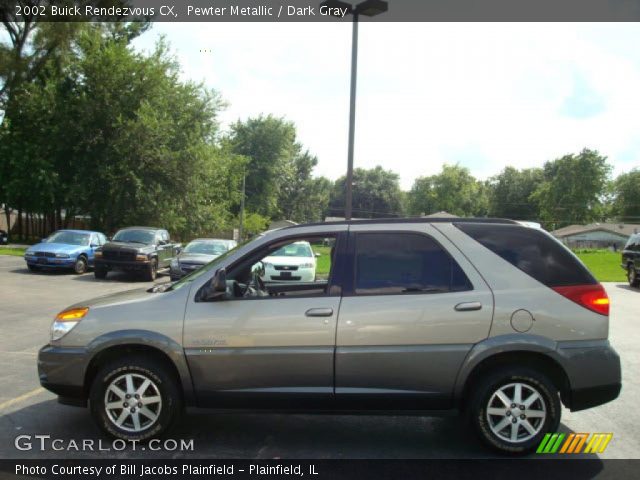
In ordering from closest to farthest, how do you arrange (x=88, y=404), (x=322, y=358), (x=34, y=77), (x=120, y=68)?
(x=322, y=358) → (x=88, y=404) → (x=120, y=68) → (x=34, y=77)

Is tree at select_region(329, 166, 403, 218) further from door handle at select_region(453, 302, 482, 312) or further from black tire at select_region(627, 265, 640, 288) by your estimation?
door handle at select_region(453, 302, 482, 312)

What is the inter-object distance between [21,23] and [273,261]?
34.3m

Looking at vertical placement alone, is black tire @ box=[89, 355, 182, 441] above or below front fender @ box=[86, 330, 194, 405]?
below

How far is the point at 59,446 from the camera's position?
14.3ft

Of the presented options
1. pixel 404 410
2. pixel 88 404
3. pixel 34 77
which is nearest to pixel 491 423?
pixel 404 410

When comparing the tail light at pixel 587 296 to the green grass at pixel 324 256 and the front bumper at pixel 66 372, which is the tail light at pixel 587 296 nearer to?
the green grass at pixel 324 256

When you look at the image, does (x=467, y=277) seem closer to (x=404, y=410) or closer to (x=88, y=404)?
(x=404, y=410)

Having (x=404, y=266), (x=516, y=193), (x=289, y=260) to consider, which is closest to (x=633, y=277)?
(x=289, y=260)

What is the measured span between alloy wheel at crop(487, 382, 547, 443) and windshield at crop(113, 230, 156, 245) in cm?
1657

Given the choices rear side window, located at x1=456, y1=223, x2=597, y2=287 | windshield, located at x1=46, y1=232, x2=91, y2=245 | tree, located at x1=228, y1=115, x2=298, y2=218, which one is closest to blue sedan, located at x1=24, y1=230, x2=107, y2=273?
windshield, located at x1=46, y1=232, x2=91, y2=245

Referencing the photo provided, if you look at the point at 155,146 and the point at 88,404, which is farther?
the point at 155,146

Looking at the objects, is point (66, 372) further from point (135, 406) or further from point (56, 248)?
point (56, 248)

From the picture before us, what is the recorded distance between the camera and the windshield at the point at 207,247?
17.5 m

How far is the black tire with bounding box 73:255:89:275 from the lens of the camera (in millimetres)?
19141
